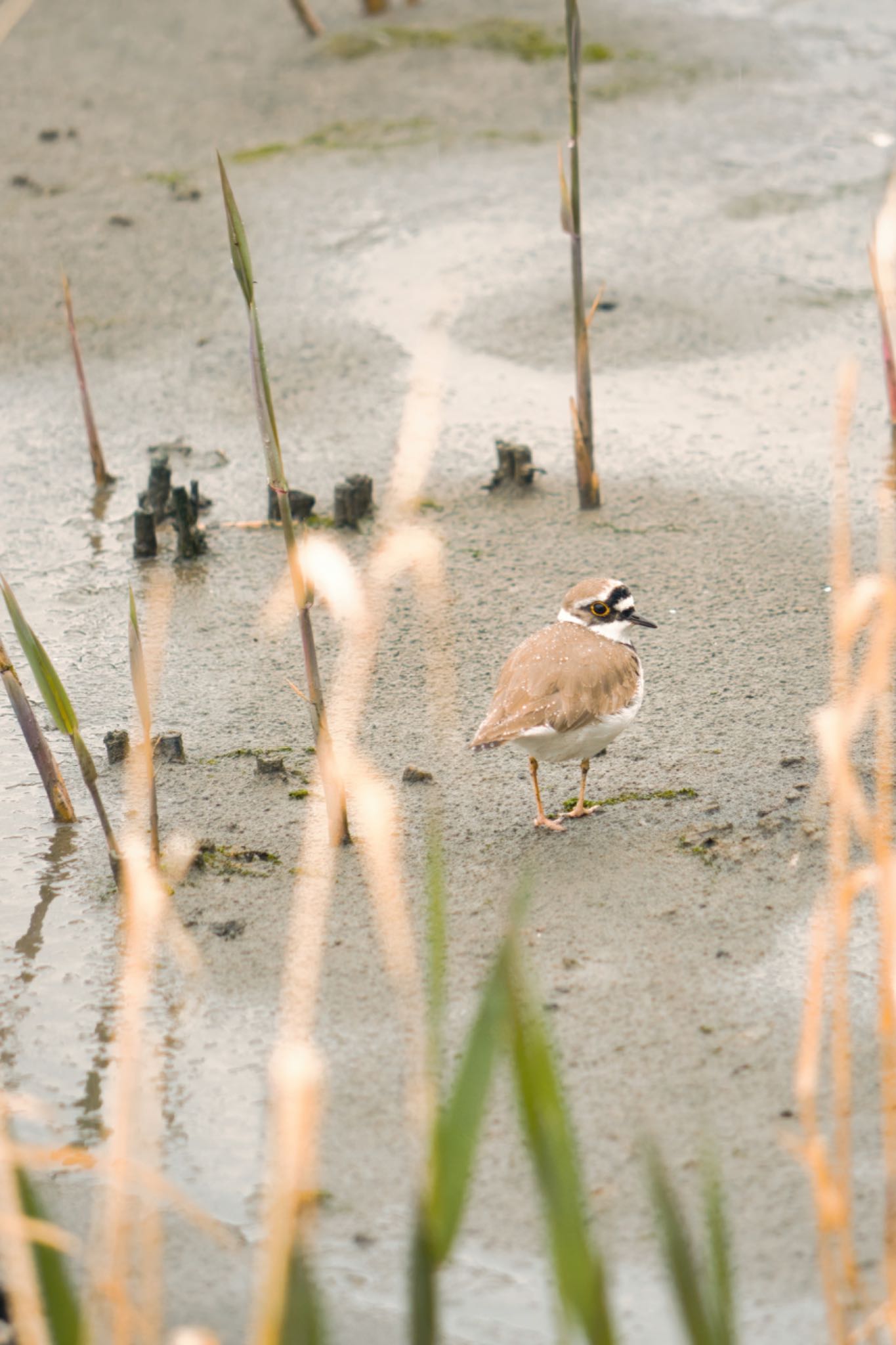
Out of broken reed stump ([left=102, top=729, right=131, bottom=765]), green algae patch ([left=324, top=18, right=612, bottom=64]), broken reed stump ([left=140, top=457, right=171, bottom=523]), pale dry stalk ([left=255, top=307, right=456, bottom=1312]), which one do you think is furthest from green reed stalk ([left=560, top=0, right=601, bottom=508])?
green algae patch ([left=324, top=18, right=612, bottom=64])

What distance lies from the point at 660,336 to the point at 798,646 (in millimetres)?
2423

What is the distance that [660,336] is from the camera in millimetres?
6438

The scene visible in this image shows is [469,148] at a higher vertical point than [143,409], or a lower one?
higher

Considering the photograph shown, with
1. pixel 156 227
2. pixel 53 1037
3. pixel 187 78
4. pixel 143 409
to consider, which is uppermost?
pixel 187 78

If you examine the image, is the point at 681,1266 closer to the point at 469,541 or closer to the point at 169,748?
the point at 169,748

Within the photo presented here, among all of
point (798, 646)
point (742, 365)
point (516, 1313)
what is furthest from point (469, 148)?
point (516, 1313)

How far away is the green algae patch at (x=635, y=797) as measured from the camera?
377 centimetres

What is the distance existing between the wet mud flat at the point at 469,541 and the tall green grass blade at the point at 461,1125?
2.49 feet

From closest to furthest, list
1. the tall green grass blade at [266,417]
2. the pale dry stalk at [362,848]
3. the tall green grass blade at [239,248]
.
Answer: the pale dry stalk at [362,848], the tall green grass blade at [239,248], the tall green grass blade at [266,417]

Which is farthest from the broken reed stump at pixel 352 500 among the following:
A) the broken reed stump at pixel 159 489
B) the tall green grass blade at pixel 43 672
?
the tall green grass blade at pixel 43 672

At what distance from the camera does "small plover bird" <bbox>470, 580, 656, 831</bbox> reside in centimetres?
360

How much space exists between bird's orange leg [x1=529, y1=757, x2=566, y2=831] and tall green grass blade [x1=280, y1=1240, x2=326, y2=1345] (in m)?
2.15

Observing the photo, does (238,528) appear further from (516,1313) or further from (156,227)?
(516,1313)

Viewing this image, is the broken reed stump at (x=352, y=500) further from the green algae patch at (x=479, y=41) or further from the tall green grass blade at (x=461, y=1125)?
the green algae patch at (x=479, y=41)
